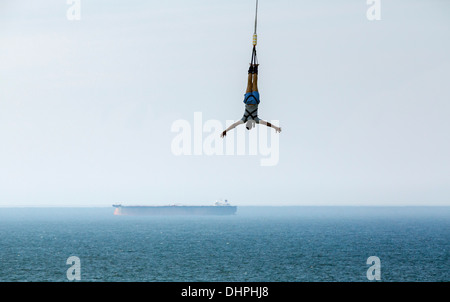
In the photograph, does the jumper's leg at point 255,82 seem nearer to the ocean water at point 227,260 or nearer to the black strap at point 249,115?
the black strap at point 249,115

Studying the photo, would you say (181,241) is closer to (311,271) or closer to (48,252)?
(48,252)

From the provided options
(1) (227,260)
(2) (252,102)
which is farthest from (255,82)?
(1) (227,260)

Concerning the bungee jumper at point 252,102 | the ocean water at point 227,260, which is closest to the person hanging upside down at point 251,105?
the bungee jumper at point 252,102

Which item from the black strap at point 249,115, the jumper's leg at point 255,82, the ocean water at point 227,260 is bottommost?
the ocean water at point 227,260

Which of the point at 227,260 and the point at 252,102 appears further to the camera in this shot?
the point at 227,260

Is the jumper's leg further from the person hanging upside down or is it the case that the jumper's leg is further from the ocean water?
the ocean water

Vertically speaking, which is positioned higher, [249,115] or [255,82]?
[255,82]

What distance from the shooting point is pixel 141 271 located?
292 feet

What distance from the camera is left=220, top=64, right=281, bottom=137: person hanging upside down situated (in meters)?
14.9

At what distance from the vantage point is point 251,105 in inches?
587

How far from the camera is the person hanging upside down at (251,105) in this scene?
48.9ft

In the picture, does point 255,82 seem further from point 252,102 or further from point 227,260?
point 227,260
